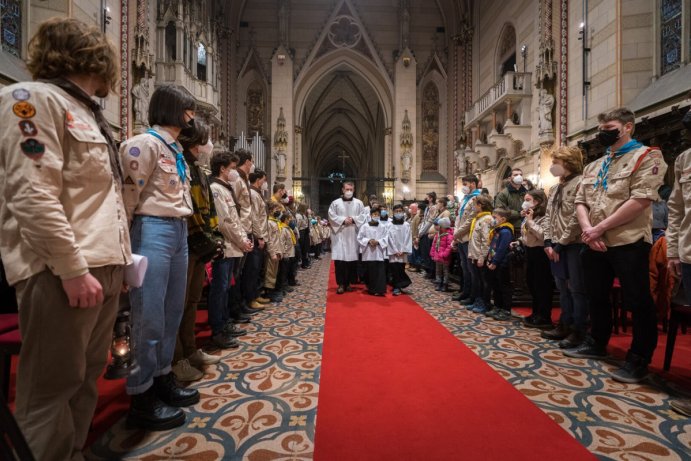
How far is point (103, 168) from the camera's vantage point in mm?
1299

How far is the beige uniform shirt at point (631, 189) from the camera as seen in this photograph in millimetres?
2525

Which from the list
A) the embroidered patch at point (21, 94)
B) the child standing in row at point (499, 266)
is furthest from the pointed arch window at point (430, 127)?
the embroidered patch at point (21, 94)

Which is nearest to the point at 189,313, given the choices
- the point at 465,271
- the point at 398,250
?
the point at 465,271

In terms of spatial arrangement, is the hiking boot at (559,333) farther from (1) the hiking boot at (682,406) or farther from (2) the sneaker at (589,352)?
(1) the hiking boot at (682,406)

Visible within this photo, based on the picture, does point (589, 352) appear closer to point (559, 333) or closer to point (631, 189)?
point (559, 333)

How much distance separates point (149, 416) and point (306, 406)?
0.84 meters

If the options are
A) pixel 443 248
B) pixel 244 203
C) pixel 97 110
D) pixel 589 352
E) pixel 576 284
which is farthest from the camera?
pixel 443 248

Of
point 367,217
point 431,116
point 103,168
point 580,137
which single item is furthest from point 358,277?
point 431,116

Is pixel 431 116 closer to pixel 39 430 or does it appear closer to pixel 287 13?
pixel 287 13

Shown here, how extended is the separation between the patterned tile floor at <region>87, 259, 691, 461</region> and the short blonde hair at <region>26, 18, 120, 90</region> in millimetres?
1643

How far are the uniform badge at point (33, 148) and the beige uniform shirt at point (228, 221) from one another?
1.91 m

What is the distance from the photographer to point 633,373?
2592 millimetres

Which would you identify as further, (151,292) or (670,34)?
(670,34)

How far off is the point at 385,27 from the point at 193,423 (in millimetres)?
20070
